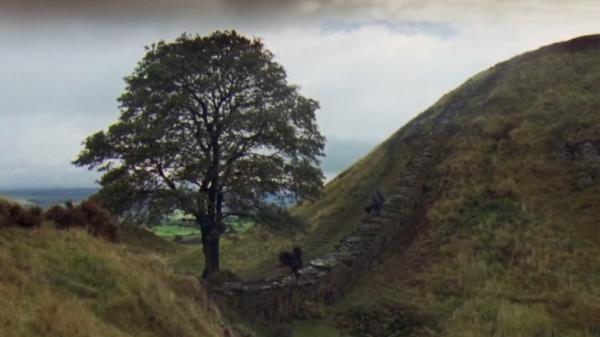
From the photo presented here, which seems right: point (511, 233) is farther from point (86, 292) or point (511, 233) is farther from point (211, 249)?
Result: point (86, 292)

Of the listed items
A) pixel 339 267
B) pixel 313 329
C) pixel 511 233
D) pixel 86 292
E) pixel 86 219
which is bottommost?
pixel 313 329

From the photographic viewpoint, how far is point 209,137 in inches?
1264

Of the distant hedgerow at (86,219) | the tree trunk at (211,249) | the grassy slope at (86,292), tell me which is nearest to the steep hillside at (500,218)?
the tree trunk at (211,249)

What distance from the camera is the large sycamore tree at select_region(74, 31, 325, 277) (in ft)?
102

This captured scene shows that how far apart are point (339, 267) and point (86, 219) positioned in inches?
557

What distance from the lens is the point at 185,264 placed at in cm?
4131

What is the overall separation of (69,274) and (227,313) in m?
10.2

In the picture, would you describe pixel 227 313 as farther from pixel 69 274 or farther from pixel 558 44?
pixel 558 44

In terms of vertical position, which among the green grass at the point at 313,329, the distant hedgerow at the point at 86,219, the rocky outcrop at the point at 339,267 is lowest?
the green grass at the point at 313,329

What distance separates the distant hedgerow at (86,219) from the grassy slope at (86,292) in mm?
1651

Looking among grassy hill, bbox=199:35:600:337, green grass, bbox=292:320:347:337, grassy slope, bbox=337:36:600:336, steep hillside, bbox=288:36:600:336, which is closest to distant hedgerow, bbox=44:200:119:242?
A: green grass, bbox=292:320:347:337

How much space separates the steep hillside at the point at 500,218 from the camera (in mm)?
25859

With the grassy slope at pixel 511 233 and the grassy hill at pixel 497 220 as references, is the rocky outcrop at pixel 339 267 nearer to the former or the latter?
the grassy hill at pixel 497 220

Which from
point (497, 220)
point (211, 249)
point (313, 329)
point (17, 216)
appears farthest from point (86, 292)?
point (497, 220)
